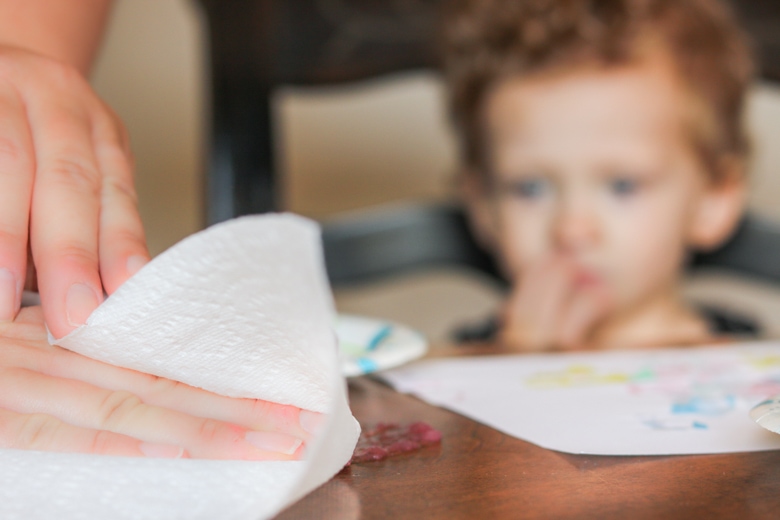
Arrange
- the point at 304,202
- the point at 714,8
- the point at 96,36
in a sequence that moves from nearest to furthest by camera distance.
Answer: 1. the point at 96,36
2. the point at 714,8
3. the point at 304,202

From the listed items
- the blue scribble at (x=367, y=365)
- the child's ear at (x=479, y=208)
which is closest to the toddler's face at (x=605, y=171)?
the child's ear at (x=479, y=208)

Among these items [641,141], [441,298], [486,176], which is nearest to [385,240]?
[486,176]

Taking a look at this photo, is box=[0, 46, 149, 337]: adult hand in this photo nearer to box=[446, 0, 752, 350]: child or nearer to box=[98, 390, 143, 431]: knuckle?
box=[98, 390, 143, 431]: knuckle

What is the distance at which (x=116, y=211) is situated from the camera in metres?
0.33

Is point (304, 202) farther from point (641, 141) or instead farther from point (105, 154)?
point (105, 154)

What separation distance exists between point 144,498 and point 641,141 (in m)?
0.99

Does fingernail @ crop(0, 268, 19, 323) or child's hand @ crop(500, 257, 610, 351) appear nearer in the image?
fingernail @ crop(0, 268, 19, 323)

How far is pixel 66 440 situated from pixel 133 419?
22mm

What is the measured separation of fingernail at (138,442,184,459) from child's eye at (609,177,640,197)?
0.93m

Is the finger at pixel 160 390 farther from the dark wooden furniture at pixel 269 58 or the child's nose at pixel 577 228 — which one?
the child's nose at pixel 577 228

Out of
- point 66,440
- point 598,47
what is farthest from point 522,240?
point 66,440

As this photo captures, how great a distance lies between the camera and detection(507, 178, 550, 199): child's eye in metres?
1.09

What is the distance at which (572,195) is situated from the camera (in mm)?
1069

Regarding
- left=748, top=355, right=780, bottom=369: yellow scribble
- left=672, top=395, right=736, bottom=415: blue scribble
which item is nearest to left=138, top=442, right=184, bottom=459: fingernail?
left=672, top=395, right=736, bottom=415: blue scribble
